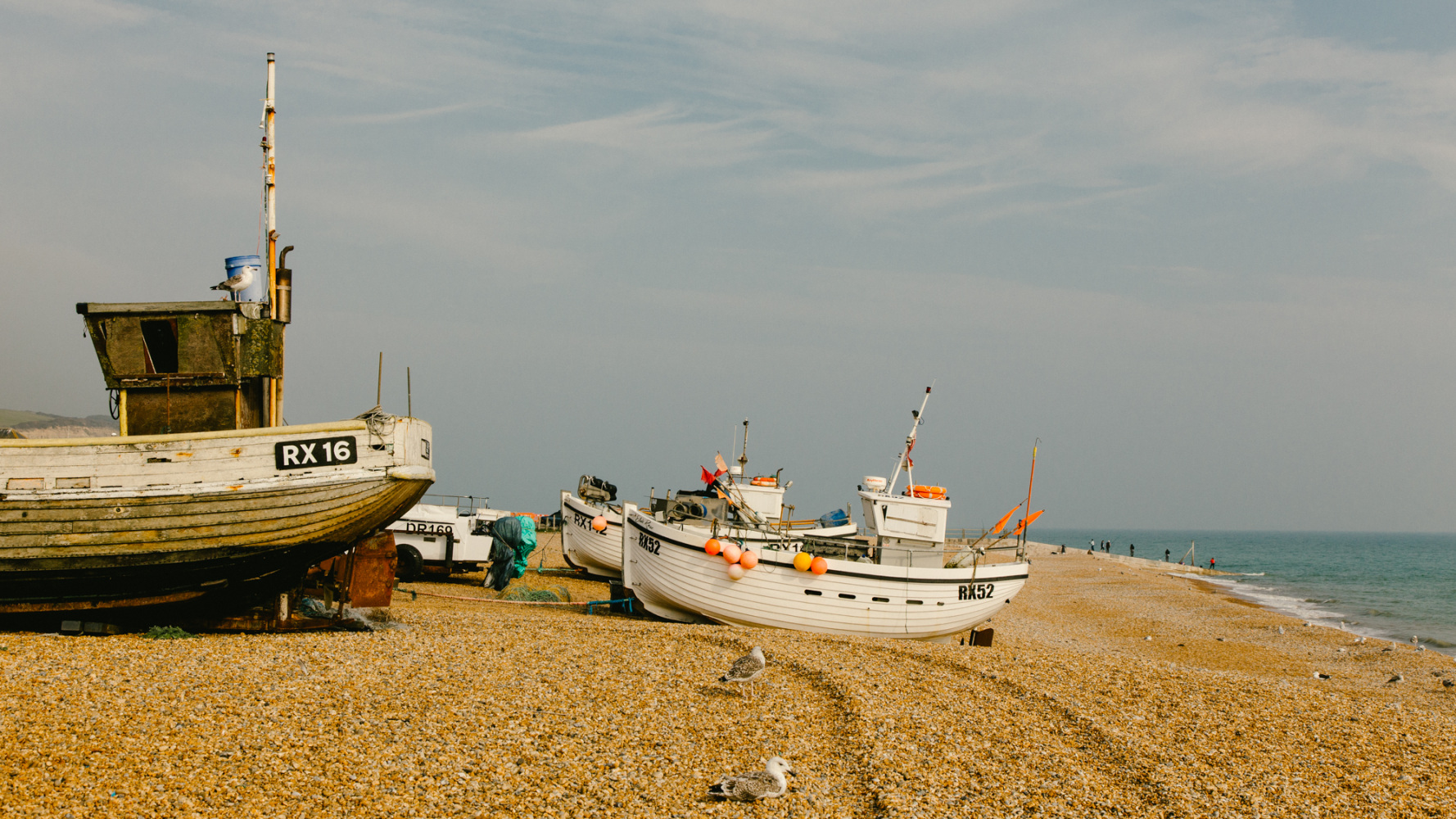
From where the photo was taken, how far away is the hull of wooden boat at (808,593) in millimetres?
16938

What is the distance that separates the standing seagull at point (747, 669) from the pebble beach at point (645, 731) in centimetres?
18

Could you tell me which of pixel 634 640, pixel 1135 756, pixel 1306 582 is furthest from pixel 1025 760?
pixel 1306 582

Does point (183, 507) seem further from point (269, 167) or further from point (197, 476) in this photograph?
point (269, 167)

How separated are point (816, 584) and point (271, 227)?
10.4 metres

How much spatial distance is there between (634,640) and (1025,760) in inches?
266

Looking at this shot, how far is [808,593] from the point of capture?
16.9 meters

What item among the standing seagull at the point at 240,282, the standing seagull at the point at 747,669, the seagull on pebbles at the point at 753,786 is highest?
the standing seagull at the point at 240,282

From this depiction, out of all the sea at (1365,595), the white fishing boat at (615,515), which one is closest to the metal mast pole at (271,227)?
the white fishing boat at (615,515)

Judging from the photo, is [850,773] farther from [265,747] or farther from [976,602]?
[976,602]

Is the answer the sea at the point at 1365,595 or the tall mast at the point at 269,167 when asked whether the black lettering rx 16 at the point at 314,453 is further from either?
the sea at the point at 1365,595

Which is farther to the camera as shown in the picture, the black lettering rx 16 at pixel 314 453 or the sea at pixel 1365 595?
the sea at pixel 1365 595

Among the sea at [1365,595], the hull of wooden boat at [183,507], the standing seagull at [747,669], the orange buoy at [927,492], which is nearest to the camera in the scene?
the hull of wooden boat at [183,507]

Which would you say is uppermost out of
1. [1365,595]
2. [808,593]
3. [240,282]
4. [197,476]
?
[240,282]

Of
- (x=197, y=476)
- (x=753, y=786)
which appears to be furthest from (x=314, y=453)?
(x=753, y=786)
